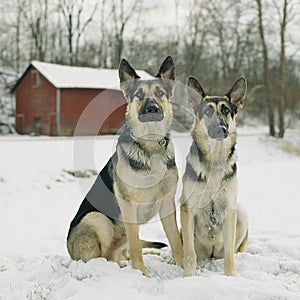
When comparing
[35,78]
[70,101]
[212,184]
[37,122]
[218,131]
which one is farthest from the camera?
[35,78]

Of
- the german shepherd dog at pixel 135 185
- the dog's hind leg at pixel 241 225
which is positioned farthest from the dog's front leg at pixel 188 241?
the dog's hind leg at pixel 241 225

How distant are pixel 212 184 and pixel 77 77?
83.8 feet

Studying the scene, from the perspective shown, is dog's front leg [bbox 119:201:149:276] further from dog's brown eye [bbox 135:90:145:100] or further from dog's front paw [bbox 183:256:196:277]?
dog's brown eye [bbox 135:90:145:100]

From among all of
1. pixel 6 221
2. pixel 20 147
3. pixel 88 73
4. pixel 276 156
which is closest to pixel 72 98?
pixel 88 73

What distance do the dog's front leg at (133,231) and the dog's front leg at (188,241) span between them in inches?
17.3

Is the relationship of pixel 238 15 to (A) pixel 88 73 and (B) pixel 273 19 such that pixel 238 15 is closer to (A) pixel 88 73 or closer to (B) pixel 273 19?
(B) pixel 273 19

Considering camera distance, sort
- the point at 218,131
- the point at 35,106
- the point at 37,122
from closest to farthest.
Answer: the point at 218,131 → the point at 37,122 → the point at 35,106

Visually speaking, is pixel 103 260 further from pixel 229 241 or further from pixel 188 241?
pixel 229 241

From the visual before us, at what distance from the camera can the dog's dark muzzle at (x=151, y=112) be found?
13.2 ft

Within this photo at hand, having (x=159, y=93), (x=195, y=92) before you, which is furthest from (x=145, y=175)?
(x=195, y=92)

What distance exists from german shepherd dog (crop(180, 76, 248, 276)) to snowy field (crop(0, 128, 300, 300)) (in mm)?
257

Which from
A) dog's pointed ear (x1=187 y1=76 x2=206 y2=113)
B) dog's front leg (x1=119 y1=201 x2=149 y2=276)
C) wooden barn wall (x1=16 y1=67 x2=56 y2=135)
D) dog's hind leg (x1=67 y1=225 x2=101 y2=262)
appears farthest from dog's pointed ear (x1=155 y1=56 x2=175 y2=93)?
wooden barn wall (x1=16 y1=67 x2=56 y2=135)

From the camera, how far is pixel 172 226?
4066 millimetres

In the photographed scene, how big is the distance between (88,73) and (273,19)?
14000mm
